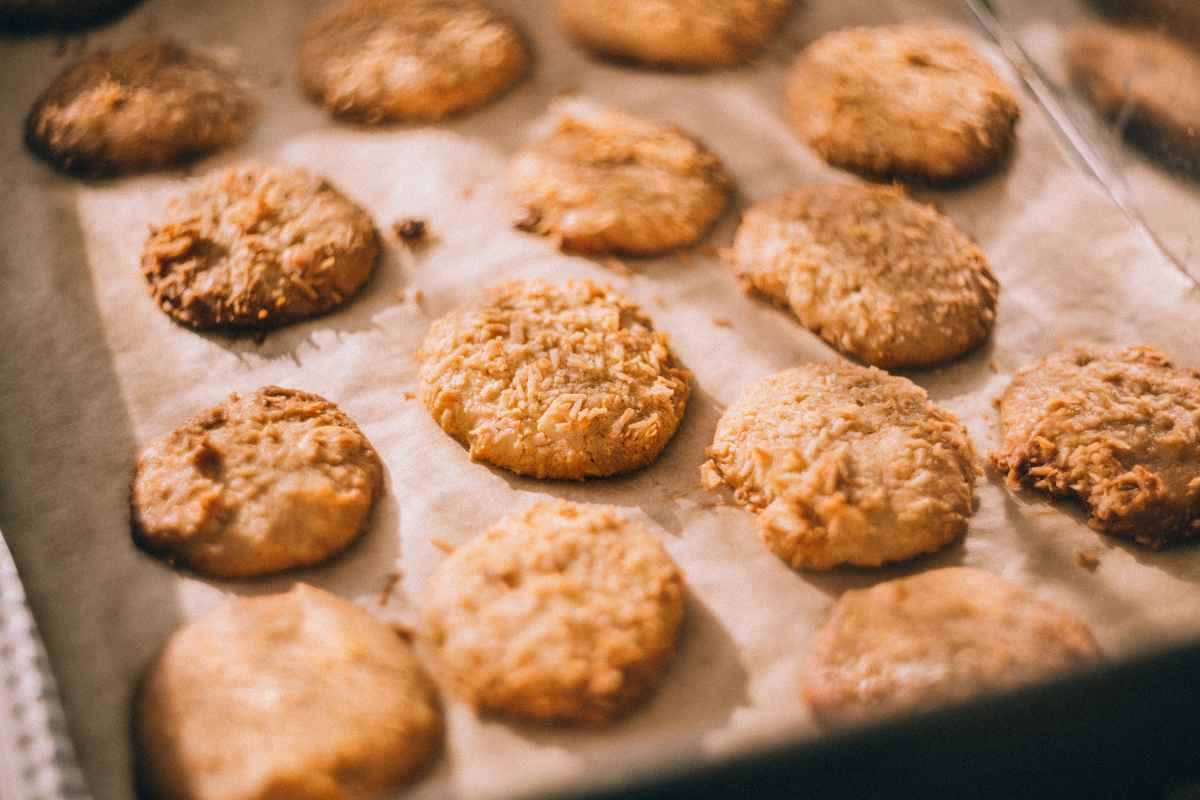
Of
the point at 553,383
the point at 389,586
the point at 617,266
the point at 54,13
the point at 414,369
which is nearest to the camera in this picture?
the point at 389,586

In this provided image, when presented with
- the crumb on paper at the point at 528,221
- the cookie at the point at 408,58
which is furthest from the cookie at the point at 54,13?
the crumb on paper at the point at 528,221

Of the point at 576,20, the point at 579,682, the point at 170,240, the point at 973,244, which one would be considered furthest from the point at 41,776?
the point at 576,20

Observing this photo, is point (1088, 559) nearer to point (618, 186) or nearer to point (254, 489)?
point (618, 186)

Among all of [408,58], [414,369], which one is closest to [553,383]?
[414,369]

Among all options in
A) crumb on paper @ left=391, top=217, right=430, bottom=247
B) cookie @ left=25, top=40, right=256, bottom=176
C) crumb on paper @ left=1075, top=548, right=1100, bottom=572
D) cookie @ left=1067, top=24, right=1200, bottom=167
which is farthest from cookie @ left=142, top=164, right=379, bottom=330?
cookie @ left=1067, top=24, right=1200, bottom=167

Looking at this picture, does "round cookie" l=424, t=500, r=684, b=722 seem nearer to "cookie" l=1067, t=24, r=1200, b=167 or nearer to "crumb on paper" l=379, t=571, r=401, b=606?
"crumb on paper" l=379, t=571, r=401, b=606

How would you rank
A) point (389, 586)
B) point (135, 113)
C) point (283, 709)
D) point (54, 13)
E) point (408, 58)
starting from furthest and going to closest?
point (54, 13) < point (408, 58) < point (135, 113) < point (389, 586) < point (283, 709)

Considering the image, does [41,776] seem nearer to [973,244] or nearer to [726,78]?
[973,244]
